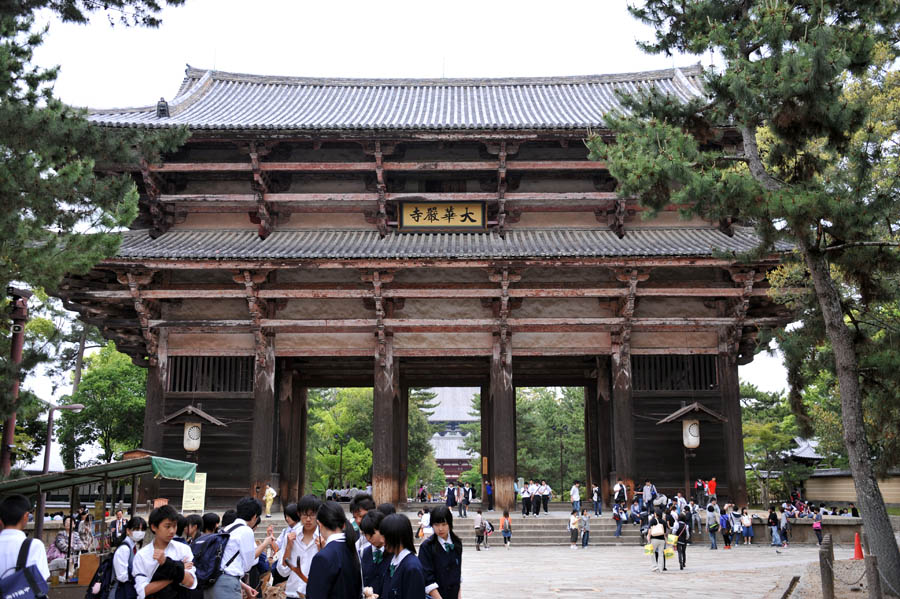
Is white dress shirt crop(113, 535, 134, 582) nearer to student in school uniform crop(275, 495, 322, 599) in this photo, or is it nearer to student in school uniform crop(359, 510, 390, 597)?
student in school uniform crop(275, 495, 322, 599)

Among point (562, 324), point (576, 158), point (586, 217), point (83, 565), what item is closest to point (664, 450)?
point (562, 324)

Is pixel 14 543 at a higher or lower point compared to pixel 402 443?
lower

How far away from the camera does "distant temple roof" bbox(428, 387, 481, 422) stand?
8156cm

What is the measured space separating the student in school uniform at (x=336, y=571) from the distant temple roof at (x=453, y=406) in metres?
75.1

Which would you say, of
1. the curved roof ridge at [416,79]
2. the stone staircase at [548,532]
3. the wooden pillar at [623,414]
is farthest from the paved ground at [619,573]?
the curved roof ridge at [416,79]

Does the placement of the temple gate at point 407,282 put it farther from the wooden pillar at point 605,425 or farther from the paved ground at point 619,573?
the paved ground at point 619,573

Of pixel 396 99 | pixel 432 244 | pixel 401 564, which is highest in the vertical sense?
pixel 396 99

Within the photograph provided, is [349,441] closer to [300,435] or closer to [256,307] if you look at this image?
[300,435]

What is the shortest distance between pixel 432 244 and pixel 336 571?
15.8 metres

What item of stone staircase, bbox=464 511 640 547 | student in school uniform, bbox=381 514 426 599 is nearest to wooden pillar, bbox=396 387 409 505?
stone staircase, bbox=464 511 640 547

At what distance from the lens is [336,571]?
475cm

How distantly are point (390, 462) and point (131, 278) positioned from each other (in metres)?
8.12

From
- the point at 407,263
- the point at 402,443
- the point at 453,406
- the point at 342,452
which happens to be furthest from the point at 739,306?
the point at 453,406

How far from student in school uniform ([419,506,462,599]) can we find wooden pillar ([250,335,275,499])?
14.1 meters
